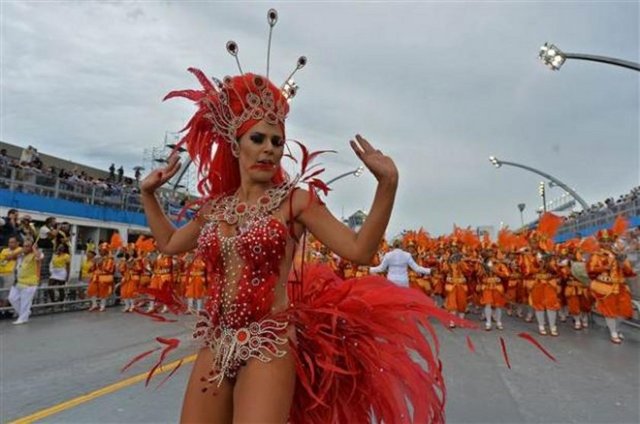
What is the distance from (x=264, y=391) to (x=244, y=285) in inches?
16.2

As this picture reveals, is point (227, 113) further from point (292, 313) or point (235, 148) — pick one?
point (292, 313)

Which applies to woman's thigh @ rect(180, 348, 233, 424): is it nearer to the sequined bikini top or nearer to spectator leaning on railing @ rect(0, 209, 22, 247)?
the sequined bikini top

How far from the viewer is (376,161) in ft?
5.78

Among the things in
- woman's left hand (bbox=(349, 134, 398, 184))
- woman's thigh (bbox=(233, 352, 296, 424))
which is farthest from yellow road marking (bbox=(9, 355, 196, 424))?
woman's left hand (bbox=(349, 134, 398, 184))

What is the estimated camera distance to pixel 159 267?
12656mm

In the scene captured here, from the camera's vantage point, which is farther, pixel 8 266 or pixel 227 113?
pixel 8 266

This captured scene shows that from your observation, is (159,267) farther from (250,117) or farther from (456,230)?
(250,117)

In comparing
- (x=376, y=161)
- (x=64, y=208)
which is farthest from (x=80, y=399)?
(x=64, y=208)

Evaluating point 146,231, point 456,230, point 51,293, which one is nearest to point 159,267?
point 51,293

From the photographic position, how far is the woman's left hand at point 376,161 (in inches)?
68.0

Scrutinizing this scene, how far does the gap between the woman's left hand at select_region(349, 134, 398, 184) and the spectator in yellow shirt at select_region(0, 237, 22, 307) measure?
1061cm

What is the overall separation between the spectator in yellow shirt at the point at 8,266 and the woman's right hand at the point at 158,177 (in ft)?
31.4

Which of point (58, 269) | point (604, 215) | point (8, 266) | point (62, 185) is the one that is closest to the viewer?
point (8, 266)

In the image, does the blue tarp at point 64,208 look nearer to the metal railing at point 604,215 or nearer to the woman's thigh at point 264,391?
the woman's thigh at point 264,391
